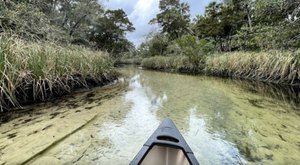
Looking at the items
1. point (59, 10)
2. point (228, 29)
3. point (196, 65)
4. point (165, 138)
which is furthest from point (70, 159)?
point (59, 10)

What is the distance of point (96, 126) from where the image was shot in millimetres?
3246

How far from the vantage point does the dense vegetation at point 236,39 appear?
6797mm

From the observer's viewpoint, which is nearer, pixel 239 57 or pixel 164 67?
pixel 239 57

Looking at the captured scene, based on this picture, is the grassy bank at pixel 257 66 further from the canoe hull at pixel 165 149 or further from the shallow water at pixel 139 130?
the canoe hull at pixel 165 149

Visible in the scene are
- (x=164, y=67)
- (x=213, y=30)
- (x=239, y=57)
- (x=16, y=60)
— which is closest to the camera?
(x=16, y=60)

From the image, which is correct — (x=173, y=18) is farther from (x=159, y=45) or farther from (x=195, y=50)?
(x=195, y=50)

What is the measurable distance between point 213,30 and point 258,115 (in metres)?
10.7

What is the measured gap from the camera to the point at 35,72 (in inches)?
161

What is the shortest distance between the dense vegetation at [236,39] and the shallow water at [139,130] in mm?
2628

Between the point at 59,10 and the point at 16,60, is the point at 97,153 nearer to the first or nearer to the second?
the point at 16,60

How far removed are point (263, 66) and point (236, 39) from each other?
5.17 m

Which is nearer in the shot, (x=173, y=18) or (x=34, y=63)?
(x=34, y=63)

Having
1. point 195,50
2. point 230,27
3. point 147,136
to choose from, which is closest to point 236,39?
point 230,27

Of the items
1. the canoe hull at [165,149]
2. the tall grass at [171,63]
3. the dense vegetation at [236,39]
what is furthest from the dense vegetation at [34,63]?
the tall grass at [171,63]
